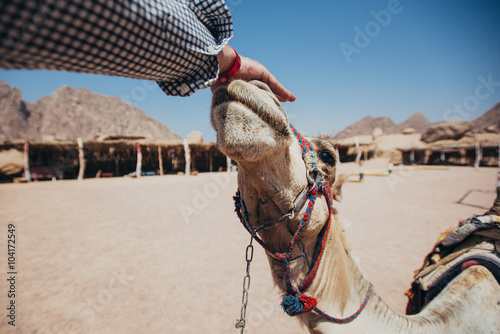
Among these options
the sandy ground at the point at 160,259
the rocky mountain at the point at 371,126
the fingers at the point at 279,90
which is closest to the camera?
the fingers at the point at 279,90

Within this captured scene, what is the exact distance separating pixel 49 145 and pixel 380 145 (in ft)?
125

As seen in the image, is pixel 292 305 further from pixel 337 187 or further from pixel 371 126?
pixel 371 126

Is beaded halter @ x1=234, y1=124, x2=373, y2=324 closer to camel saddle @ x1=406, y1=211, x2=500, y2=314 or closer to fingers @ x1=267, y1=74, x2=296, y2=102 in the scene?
fingers @ x1=267, y1=74, x2=296, y2=102

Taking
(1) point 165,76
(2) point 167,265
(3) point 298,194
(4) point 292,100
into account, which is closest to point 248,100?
(1) point 165,76

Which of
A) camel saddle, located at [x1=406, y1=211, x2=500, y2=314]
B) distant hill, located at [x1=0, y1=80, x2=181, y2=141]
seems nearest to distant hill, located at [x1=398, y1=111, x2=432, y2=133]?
distant hill, located at [x1=0, y1=80, x2=181, y2=141]

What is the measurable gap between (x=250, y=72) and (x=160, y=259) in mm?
5339

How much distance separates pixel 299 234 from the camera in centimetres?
125

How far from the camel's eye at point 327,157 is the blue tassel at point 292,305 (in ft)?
2.76

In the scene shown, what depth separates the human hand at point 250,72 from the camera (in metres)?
1.09

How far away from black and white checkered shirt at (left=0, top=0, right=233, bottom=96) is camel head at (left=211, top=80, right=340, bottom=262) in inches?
7.2

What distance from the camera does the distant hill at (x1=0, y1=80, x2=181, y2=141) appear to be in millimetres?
61406

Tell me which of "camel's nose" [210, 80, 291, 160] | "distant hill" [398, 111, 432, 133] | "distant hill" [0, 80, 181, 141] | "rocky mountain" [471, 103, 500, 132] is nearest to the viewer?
"camel's nose" [210, 80, 291, 160]

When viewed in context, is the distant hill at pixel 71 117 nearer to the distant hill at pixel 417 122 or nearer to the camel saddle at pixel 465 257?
the camel saddle at pixel 465 257

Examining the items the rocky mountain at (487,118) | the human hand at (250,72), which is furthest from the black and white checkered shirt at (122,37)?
the rocky mountain at (487,118)
